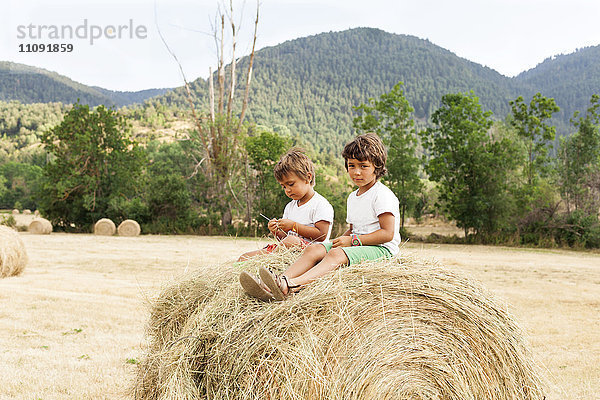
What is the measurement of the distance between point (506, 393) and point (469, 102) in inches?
897

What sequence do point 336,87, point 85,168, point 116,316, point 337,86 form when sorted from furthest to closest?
1. point 337,86
2. point 336,87
3. point 85,168
4. point 116,316

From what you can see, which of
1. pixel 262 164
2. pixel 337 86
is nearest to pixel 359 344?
pixel 262 164

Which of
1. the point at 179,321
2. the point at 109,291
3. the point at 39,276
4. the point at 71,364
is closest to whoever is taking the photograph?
the point at 179,321

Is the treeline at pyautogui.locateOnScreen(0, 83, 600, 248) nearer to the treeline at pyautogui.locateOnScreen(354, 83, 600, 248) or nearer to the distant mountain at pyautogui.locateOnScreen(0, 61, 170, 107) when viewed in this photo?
the treeline at pyautogui.locateOnScreen(354, 83, 600, 248)

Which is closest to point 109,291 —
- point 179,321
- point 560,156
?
point 179,321

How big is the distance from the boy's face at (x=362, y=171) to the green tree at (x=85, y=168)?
84.3ft

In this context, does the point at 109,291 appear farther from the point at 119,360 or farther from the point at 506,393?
the point at 506,393

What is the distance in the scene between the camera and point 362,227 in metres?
3.98

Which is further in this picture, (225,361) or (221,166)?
(221,166)

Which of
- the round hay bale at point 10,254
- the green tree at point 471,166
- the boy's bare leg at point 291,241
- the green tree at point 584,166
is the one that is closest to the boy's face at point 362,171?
the boy's bare leg at point 291,241

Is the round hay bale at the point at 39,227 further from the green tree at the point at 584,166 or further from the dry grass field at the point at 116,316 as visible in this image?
the green tree at the point at 584,166

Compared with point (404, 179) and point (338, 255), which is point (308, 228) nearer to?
point (338, 255)

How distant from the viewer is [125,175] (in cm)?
2819

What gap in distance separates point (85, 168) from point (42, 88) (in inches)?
5428
